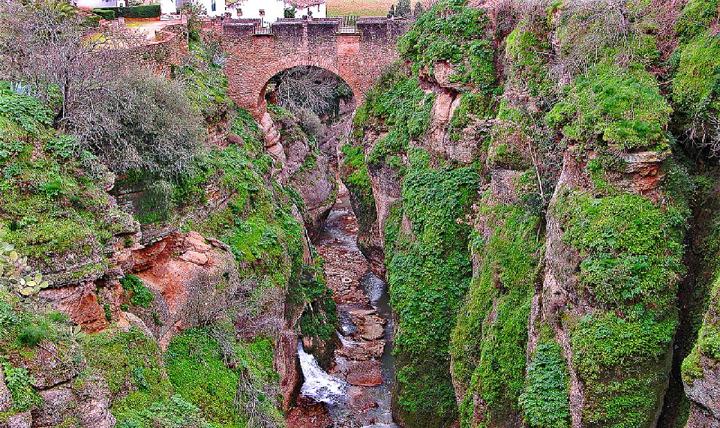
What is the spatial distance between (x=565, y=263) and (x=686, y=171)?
2.68 meters

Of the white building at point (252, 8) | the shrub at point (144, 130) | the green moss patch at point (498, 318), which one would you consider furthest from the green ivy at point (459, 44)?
the white building at point (252, 8)

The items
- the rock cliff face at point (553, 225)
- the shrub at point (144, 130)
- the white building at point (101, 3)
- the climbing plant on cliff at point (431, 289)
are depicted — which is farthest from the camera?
the white building at point (101, 3)

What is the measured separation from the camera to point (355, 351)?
25516 mm

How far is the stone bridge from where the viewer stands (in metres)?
30.3

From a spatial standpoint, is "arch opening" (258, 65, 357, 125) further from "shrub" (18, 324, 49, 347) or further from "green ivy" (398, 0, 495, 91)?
"shrub" (18, 324, 49, 347)

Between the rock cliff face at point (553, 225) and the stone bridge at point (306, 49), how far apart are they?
5742 mm

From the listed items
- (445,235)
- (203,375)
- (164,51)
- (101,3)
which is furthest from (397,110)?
(101,3)

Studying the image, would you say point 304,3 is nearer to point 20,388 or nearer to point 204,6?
point 204,6

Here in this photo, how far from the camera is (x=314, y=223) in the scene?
34.4 metres

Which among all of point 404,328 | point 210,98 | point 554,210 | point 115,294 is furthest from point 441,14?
point 115,294

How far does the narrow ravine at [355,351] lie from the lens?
71.7ft

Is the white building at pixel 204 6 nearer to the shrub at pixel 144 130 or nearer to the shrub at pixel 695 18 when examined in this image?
the shrub at pixel 144 130

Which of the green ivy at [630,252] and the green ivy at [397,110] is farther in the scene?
the green ivy at [397,110]

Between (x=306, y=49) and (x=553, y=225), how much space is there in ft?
61.6
